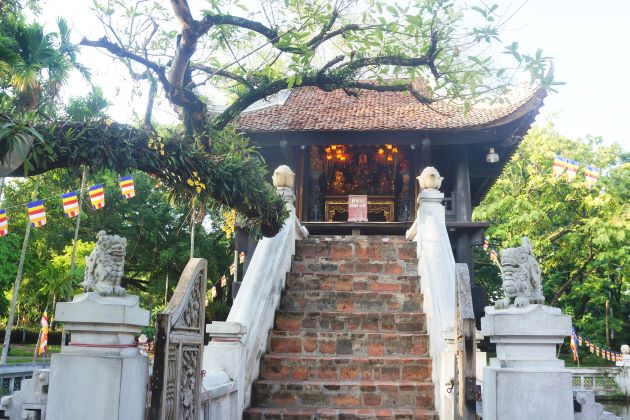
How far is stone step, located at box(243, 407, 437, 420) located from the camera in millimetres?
5668

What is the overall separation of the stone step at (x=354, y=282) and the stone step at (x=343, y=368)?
1548mm

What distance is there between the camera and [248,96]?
7.03 m

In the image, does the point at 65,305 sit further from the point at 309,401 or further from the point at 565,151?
the point at 565,151

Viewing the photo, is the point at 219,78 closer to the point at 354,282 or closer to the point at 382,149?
the point at 354,282

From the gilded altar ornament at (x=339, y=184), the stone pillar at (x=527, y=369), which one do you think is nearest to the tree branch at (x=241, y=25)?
the stone pillar at (x=527, y=369)

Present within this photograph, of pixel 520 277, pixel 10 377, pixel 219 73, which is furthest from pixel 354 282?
pixel 10 377

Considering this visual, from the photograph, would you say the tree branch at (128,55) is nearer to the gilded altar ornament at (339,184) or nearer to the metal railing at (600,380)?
the gilded altar ornament at (339,184)

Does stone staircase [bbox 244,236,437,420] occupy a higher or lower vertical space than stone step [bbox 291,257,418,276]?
lower

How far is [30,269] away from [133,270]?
14.6ft

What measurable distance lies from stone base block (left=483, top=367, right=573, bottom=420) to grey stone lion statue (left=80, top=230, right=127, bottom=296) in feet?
7.92

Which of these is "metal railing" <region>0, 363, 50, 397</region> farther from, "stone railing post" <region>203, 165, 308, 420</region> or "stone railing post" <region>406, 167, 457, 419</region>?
"stone railing post" <region>406, 167, 457, 419</region>

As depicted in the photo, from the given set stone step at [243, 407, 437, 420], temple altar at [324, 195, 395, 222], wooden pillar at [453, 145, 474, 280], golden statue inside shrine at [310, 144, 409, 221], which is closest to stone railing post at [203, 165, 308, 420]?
stone step at [243, 407, 437, 420]

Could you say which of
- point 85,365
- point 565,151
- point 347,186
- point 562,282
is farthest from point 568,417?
point 562,282

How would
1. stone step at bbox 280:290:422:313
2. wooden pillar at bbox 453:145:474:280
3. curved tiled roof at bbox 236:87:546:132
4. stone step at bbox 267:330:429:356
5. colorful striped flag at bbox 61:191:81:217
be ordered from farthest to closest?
colorful striped flag at bbox 61:191:81:217 < wooden pillar at bbox 453:145:474:280 < curved tiled roof at bbox 236:87:546:132 < stone step at bbox 280:290:422:313 < stone step at bbox 267:330:429:356
